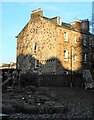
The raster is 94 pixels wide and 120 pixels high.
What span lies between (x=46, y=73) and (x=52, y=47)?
13.9 feet

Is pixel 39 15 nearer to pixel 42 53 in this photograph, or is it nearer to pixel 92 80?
pixel 42 53

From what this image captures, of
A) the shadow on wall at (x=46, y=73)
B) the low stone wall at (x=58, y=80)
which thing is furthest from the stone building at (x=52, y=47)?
the low stone wall at (x=58, y=80)

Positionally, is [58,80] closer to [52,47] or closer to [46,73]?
[46,73]

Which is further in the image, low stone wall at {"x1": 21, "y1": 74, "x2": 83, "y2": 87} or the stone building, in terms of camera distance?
the stone building

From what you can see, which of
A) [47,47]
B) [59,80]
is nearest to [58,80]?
[59,80]

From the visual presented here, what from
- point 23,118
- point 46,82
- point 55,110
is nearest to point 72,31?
point 46,82

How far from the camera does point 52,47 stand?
148 ft

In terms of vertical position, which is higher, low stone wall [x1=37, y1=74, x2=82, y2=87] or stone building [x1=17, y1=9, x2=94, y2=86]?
stone building [x1=17, y1=9, x2=94, y2=86]

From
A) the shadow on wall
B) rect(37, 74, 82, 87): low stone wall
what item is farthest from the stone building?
rect(37, 74, 82, 87): low stone wall

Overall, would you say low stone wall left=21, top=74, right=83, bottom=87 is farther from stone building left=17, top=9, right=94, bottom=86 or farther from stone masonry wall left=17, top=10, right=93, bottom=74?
stone masonry wall left=17, top=10, right=93, bottom=74

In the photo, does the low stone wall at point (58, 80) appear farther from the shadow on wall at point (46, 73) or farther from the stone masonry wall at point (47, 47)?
the stone masonry wall at point (47, 47)

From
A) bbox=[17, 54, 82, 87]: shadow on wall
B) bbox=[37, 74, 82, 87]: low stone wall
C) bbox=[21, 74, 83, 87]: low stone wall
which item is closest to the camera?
bbox=[17, 54, 82, 87]: shadow on wall

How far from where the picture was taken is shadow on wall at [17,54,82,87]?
127ft

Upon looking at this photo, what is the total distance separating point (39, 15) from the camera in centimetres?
4744
